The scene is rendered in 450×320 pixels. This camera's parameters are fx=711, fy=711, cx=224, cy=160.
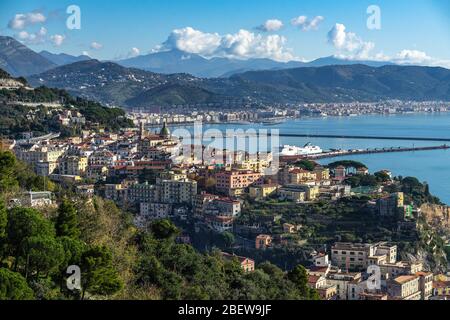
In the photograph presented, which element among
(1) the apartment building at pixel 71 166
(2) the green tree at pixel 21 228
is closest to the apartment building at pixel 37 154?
(1) the apartment building at pixel 71 166

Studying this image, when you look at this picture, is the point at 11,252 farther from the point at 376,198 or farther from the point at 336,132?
the point at 336,132

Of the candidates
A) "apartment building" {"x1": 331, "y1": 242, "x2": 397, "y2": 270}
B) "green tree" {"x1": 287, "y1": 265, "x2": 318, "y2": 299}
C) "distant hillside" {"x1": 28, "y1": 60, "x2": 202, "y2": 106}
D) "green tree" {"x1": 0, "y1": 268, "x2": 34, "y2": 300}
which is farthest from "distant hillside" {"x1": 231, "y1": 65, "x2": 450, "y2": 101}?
"green tree" {"x1": 0, "y1": 268, "x2": 34, "y2": 300}

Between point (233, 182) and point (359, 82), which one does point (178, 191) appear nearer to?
point (233, 182)

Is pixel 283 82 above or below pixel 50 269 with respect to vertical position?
above

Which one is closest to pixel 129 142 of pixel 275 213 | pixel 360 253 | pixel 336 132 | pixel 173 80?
pixel 275 213

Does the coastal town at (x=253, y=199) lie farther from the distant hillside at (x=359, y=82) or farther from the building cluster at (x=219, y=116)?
the distant hillside at (x=359, y=82)

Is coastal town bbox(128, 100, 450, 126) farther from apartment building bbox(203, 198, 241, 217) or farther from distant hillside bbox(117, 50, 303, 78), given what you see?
apartment building bbox(203, 198, 241, 217)

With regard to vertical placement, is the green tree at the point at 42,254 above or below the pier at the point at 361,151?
above
